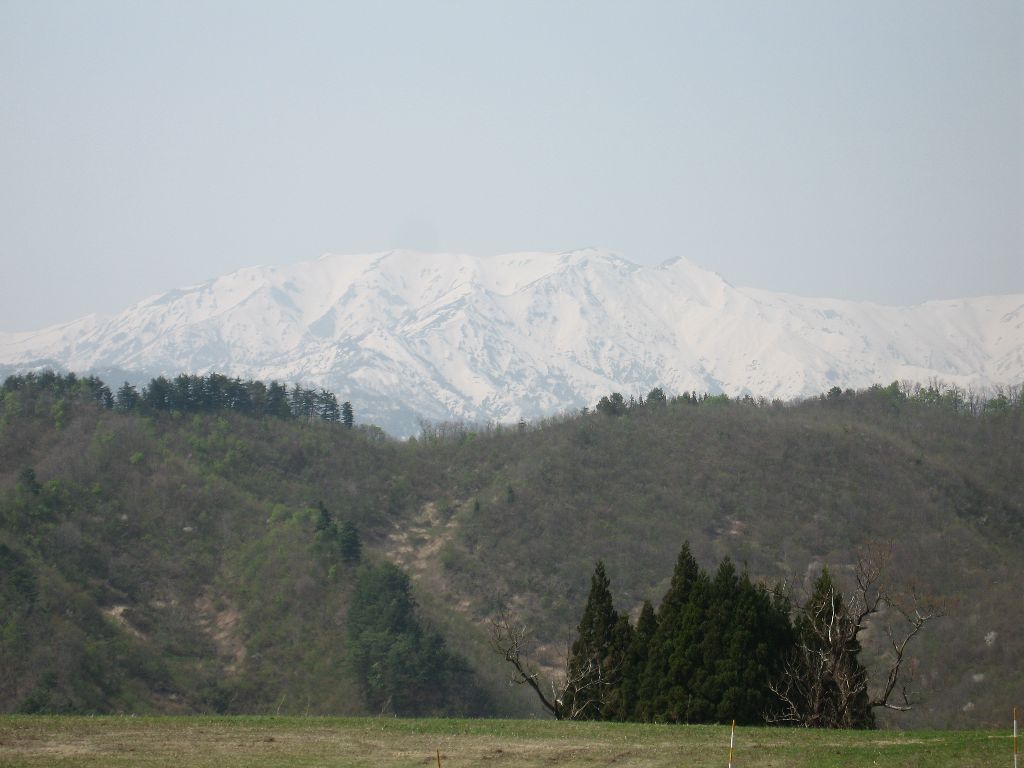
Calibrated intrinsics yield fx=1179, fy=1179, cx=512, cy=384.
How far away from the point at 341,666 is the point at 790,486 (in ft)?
152

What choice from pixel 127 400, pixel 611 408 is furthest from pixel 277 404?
pixel 611 408

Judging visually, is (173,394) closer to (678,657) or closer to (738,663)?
(678,657)

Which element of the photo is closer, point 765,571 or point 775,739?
point 775,739

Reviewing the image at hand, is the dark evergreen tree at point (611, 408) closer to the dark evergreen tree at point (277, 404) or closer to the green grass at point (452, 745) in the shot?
the dark evergreen tree at point (277, 404)

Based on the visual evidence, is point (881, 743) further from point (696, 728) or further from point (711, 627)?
point (711, 627)

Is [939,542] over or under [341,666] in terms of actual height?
over

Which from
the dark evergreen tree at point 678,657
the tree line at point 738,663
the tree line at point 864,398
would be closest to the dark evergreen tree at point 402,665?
the tree line at point 738,663

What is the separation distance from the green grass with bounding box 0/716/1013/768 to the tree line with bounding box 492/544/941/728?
5.72m

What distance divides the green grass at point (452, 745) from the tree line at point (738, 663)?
18.8 ft

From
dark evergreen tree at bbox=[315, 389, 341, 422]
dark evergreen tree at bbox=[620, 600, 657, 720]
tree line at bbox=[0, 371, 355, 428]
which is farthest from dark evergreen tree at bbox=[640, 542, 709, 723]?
dark evergreen tree at bbox=[315, 389, 341, 422]

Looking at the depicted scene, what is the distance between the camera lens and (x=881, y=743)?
23672 millimetres

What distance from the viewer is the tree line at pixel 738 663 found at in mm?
32188

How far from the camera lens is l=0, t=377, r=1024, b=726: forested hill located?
7144cm

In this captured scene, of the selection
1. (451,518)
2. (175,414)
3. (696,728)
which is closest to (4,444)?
(175,414)
